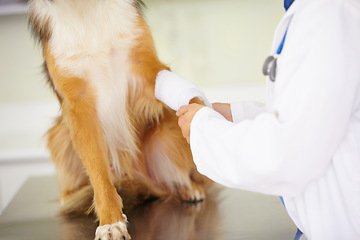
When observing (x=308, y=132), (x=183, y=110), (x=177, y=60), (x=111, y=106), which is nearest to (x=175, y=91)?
(x=183, y=110)

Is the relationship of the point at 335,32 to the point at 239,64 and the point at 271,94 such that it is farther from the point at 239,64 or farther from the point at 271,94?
the point at 239,64

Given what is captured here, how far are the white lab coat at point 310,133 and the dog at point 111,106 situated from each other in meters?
0.35

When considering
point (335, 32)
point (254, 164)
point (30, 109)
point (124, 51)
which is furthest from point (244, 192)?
point (30, 109)

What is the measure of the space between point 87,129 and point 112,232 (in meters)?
0.31

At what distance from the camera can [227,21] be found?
8.38 feet

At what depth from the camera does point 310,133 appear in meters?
0.70

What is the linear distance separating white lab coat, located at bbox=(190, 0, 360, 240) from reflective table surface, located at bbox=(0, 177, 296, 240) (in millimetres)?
246

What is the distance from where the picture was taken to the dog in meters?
1.22

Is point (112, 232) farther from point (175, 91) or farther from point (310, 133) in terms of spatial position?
point (310, 133)

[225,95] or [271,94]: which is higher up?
[271,94]

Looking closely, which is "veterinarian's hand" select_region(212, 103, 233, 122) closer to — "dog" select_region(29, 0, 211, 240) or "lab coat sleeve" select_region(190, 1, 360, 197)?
"dog" select_region(29, 0, 211, 240)

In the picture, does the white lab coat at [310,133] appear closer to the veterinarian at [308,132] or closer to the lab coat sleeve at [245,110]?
the veterinarian at [308,132]

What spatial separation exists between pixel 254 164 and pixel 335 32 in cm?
24

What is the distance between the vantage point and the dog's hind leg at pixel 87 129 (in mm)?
1150
